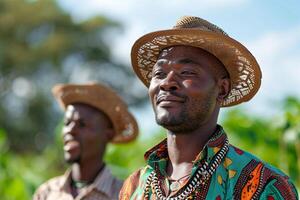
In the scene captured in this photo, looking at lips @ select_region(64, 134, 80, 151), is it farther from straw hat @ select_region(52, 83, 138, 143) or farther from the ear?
the ear

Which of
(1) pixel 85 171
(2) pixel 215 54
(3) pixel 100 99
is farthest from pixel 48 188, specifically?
(2) pixel 215 54

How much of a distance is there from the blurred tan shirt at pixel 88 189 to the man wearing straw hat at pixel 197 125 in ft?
6.07

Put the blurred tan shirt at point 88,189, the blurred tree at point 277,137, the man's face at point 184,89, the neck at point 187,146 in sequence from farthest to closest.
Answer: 1. the blurred tree at point 277,137
2. the blurred tan shirt at point 88,189
3. the neck at point 187,146
4. the man's face at point 184,89

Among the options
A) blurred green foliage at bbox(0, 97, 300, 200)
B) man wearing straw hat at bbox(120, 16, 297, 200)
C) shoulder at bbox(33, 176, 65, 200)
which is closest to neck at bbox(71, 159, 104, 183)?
shoulder at bbox(33, 176, 65, 200)

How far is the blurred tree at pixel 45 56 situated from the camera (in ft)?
108

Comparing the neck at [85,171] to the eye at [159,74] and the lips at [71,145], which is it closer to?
the lips at [71,145]

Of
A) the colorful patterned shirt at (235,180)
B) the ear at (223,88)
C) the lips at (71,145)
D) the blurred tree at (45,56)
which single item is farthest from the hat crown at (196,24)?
the blurred tree at (45,56)

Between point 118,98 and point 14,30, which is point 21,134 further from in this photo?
point 118,98

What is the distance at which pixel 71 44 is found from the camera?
35844 millimetres

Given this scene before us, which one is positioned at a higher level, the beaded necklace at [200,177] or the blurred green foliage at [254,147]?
the blurred green foliage at [254,147]

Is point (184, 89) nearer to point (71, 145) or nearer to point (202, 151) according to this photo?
point (202, 151)

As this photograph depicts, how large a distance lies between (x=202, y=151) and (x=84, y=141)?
236 cm

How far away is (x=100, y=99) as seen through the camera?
5984mm

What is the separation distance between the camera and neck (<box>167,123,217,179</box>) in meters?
3.58
